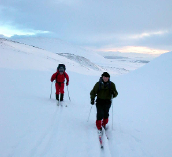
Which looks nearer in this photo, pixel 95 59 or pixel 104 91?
pixel 104 91

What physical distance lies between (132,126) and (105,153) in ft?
8.92

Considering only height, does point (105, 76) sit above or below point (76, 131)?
above

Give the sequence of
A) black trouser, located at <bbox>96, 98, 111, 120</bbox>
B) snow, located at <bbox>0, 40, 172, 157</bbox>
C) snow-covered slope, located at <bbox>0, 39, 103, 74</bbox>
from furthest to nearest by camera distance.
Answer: snow-covered slope, located at <bbox>0, 39, 103, 74</bbox> < black trouser, located at <bbox>96, 98, 111, 120</bbox> < snow, located at <bbox>0, 40, 172, 157</bbox>

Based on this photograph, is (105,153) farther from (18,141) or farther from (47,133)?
(18,141)

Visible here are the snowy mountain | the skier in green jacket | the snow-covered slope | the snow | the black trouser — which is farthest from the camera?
the snowy mountain

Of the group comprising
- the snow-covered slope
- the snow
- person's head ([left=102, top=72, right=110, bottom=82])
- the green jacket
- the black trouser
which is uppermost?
the snow-covered slope

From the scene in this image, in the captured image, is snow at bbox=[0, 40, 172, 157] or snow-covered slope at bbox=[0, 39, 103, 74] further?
snow-covered slope at bbox=[0, 39, 103, 74]

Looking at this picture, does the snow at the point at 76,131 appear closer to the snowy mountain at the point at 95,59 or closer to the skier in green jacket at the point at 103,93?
the skier in green jacket at the point at 103,93

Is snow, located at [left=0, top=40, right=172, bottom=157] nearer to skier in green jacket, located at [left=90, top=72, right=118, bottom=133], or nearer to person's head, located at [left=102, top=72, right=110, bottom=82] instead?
skier in green jacket, located at [left=90, top=72, right=118, bottom=133]

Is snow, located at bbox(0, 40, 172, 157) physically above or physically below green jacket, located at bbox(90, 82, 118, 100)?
below

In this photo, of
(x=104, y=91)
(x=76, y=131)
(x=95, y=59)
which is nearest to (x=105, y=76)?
(x=104, y=91)

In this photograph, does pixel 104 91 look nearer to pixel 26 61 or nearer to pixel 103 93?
pixel 103 93

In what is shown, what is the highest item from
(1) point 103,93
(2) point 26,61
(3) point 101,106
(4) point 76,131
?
(2) point 26,61

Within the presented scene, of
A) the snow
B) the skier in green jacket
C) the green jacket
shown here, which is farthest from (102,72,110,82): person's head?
the snow
